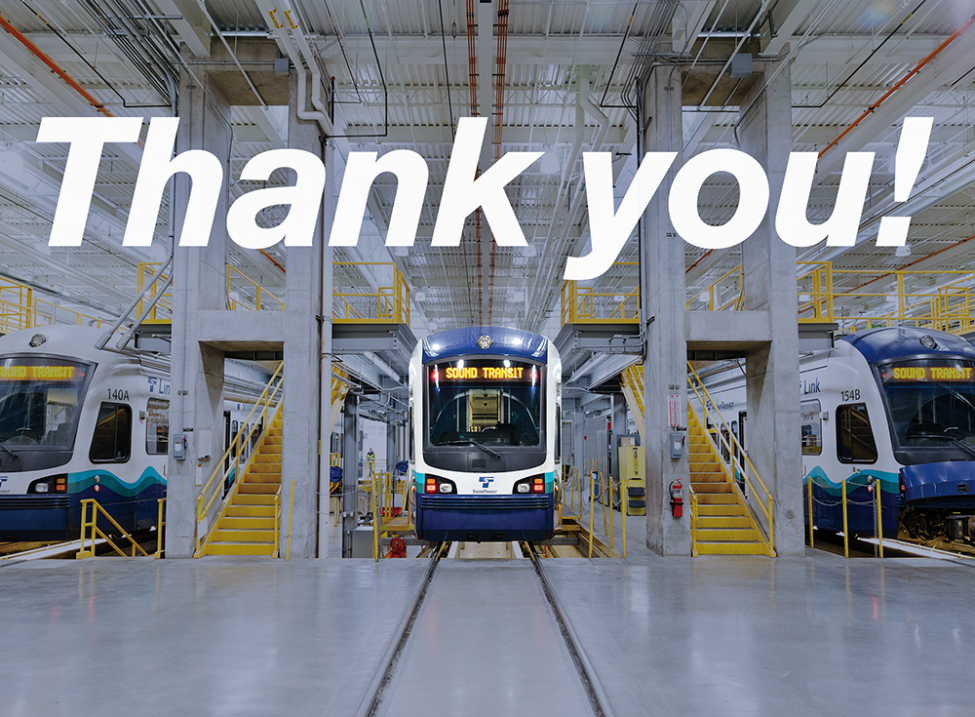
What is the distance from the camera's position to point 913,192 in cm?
1516

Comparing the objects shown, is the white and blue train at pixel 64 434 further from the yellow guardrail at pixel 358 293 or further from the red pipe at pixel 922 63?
the red pipe at pixel 922 63

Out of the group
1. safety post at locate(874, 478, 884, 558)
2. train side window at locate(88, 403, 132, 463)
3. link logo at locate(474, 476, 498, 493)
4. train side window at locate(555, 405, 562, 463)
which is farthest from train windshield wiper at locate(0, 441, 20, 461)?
safety post at locate(874, 478, 884, 558)

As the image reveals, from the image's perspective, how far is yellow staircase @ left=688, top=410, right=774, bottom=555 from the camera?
426 inches

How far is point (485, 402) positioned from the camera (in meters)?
10.2

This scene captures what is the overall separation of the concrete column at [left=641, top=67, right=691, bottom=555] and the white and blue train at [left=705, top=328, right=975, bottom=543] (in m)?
3.41

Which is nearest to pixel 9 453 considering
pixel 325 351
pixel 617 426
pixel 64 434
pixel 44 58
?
pixel 64 434

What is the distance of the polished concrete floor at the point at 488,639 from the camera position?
15.9ft

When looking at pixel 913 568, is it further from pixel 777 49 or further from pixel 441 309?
pixel 441 309

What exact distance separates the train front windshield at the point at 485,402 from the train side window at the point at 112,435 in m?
6.03

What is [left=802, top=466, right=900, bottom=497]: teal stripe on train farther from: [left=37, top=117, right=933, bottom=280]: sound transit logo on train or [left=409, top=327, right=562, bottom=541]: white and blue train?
[left=409, top=327, right=562, bottom=541]: white and blue train

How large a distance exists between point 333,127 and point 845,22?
8499mm

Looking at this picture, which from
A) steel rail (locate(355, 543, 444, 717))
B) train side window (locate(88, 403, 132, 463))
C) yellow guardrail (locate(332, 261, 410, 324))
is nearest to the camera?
steel rail (locate(355, 543, 444, 717))

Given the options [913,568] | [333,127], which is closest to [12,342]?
[333,127]

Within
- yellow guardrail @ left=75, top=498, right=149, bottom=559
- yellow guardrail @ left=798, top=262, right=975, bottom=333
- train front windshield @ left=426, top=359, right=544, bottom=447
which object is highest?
yellow guardrail @ left=798, top=262, right=975, bottom=333
